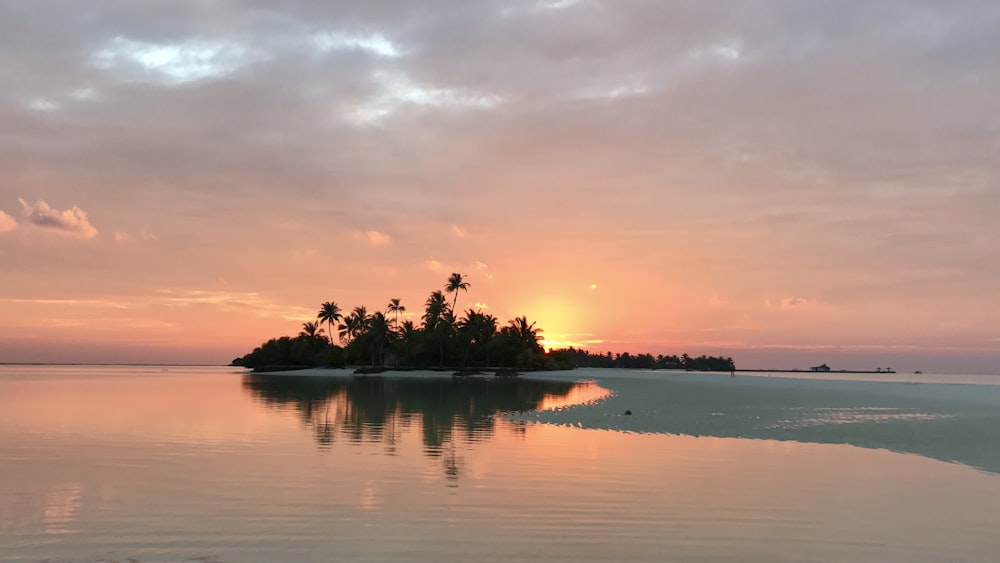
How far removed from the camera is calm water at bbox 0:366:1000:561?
1184cm

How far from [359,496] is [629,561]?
7254 millimetres

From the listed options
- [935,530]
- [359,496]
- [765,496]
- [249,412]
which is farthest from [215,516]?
[249,412]

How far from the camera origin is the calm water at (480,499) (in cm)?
1184

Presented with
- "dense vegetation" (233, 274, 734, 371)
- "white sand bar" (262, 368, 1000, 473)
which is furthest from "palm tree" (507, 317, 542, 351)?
"white sand bar" (262, 368, 1000, 473)

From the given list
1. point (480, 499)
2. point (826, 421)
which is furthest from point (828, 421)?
point (480, 499)

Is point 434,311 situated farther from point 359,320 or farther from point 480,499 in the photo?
point 480,499

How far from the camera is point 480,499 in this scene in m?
15.7

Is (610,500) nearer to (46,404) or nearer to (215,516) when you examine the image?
(215,516)

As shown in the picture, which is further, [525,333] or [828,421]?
[525,333]

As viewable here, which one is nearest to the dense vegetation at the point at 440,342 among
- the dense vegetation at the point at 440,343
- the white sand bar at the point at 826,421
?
the dense vegetation at the point at 440,343

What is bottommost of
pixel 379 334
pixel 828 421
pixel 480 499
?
pixel 828 421

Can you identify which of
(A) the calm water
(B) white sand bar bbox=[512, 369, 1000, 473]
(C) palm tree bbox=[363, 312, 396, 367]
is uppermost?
(C) palm tree bbox=[363, 312, 396, 367]

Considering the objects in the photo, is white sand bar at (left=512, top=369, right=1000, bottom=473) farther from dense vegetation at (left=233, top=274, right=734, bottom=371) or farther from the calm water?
dense vegetation at (left=233, top=274, right=734, bottom=371)

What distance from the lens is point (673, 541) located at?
12375 millimetres
